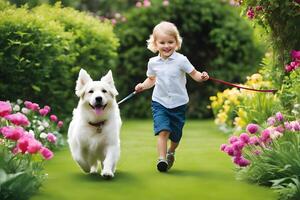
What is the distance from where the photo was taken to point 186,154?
29.2 feet

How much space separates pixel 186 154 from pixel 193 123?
186 inches

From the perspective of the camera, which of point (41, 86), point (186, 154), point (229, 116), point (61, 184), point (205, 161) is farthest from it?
point (229, 116)

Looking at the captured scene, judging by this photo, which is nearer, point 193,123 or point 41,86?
point 41,86

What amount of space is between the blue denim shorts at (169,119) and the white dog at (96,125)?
644mm

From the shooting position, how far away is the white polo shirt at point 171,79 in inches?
294

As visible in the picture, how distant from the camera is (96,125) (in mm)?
6891

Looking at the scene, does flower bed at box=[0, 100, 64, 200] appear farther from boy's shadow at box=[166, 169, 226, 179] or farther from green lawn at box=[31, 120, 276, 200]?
boy's shadow at box=[166, 169, 226, 179]

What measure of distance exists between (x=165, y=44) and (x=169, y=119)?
2.68ft

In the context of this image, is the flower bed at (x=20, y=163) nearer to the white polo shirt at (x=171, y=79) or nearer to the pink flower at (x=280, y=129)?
the white polo shirt at (x=171, y=79)

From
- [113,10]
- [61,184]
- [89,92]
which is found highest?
[113,10]

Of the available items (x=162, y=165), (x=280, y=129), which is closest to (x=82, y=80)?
(x=162, y=165)

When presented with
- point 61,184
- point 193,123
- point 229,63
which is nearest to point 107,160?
point 61,184

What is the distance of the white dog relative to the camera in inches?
268

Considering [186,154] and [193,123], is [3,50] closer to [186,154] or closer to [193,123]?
[186,154]
